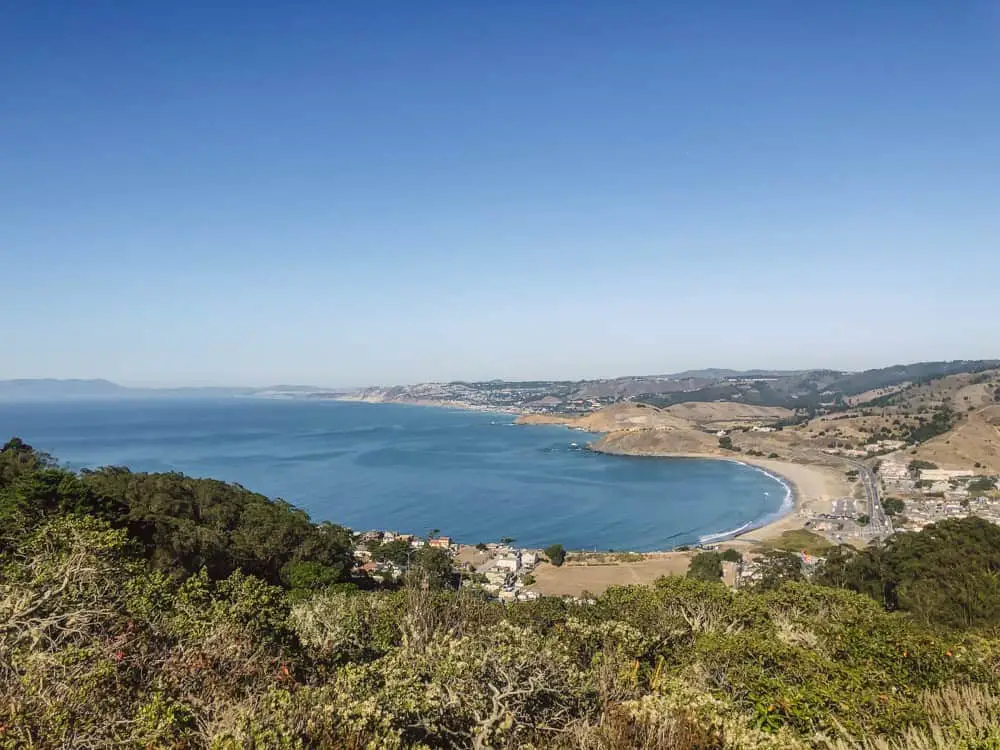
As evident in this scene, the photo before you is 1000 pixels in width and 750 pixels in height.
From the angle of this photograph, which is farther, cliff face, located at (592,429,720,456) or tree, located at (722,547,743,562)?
cliff face, located at (592,429,720,456)

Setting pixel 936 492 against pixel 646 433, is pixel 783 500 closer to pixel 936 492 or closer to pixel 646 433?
pixel 936 492

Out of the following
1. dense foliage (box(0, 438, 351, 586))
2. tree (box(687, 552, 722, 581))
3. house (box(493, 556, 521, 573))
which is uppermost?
dense foliage (box(0, 438, 351, 586))

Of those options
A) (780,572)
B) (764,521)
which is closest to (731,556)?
(780,572)

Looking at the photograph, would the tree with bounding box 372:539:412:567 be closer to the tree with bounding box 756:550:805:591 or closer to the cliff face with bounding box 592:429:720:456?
the tree with bounding box 756:550:805:591

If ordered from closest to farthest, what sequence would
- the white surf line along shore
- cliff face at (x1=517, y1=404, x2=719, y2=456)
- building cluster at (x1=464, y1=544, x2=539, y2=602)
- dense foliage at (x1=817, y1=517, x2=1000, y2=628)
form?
dense foliage at (x1=817, y1=517, x2=1000, y2=628), building cluster at (x1=464, y1=544, x2=539, y2=602), the white surf line along shore, cliff face at (x1=517, y1=404, x2=719, y2=456)

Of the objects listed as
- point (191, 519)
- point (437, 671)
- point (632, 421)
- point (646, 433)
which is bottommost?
point (646, 433)

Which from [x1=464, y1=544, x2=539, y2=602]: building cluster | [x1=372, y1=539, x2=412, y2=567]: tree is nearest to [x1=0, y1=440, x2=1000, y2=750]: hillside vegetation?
[x1=464, y1=544, x2=539, y2=602]: building cluster

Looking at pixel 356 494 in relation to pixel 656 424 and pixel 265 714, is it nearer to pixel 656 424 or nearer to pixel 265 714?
pixel 265 714

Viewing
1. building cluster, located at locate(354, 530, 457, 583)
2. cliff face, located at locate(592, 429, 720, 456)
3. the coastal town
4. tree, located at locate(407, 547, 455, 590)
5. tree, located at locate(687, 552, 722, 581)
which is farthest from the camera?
cliff face, located at locate(592, 429, 720, 456)
